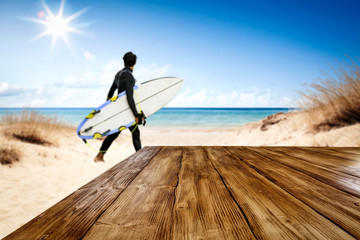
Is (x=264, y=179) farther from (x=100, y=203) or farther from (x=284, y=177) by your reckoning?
(x=100, y=203)

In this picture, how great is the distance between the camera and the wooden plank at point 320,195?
0.61 metres

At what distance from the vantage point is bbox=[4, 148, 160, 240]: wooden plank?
53 centimetres

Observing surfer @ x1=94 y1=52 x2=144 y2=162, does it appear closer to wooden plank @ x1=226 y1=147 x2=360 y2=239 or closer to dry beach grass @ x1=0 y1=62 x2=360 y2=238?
dry beach grass @ x1=0 y1=62 x2=360 y2=238

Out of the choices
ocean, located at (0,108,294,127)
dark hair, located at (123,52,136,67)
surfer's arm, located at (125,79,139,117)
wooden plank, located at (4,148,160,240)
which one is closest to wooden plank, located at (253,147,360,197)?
wooden plank, located at (4,148,160,240)

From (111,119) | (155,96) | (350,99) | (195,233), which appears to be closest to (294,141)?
(350,99)

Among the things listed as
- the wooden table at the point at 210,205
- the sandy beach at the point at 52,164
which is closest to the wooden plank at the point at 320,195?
the wooden table at the point at 210,205

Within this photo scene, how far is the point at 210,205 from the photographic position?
695 mm

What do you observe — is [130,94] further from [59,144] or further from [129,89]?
[59,144]

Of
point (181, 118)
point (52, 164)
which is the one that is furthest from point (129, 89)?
point (181, 118)

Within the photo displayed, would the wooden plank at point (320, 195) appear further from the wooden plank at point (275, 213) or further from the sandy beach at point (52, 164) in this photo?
the sandy beach at point (52, 164)

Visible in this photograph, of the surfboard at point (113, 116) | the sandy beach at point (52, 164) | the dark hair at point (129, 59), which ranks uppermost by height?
the dark hair at point (129, 59)

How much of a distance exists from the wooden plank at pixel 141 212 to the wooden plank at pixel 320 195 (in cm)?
49

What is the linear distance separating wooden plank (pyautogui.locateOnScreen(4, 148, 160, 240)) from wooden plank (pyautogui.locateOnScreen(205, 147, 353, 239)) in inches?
18.7

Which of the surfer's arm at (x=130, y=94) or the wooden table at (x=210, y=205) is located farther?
the surfer's arm at (x=130, y=94)
